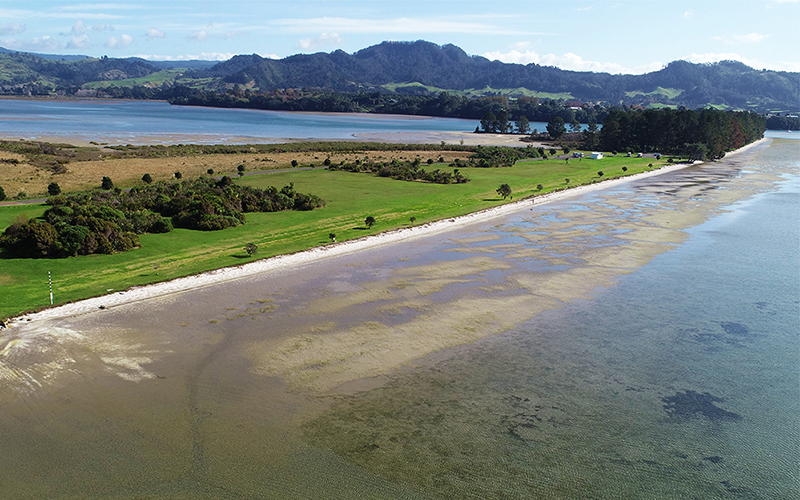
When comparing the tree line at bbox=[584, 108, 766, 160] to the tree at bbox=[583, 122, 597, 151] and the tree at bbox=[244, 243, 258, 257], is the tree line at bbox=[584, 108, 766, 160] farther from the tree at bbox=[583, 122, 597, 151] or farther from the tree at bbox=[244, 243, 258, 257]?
the tree at bbox=[244, 243, 258, 257]

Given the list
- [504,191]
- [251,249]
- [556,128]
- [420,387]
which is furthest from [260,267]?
[556,128]

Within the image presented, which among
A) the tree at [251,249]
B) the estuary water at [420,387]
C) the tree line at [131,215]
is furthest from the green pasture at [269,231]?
the estuary water at [420,387]

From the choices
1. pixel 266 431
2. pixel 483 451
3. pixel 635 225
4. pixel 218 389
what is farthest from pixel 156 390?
pixel 635 225

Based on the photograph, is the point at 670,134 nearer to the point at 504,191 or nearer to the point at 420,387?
the point at 504,191

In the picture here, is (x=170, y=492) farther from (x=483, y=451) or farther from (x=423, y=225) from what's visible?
(x=423, y=225)

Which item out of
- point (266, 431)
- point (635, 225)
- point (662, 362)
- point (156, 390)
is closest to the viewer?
point (266, 431)

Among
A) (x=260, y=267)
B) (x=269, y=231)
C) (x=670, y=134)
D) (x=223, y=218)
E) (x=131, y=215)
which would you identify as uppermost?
(x=670, y=134)

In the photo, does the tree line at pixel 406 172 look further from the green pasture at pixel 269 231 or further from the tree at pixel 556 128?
the tree at pixel 556 128
